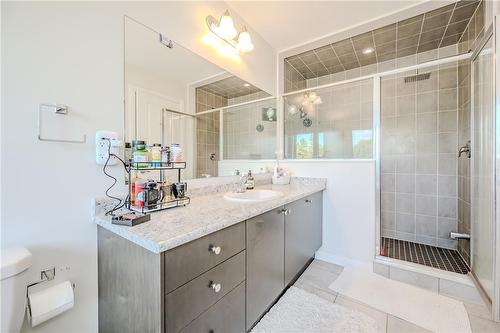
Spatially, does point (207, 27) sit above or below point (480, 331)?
above

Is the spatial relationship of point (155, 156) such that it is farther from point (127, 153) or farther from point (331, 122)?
point (331, 122)

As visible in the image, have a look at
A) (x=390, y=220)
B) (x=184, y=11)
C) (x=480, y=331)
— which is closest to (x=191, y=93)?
(x=184, y=11)

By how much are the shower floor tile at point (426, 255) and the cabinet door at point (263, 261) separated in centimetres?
132

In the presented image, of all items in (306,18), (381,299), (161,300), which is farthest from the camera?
(306,18)

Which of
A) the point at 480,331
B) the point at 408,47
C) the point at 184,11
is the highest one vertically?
the point at 408,47

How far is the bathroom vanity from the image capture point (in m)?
0.75

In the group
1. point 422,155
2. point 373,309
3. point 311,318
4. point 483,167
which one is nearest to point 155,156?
point 311,318

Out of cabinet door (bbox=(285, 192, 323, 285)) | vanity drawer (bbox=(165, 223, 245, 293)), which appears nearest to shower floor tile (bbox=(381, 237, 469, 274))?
cabinet door (bbox=(285, 192, 323, 285))

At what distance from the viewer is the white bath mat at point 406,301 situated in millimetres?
1360

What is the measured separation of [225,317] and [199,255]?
15.1 inches

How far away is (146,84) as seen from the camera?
1.24m

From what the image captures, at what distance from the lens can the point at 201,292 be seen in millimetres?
857

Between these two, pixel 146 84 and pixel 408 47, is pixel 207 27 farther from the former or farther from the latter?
pixel 408 47

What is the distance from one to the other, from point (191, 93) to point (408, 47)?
99.9 inches
